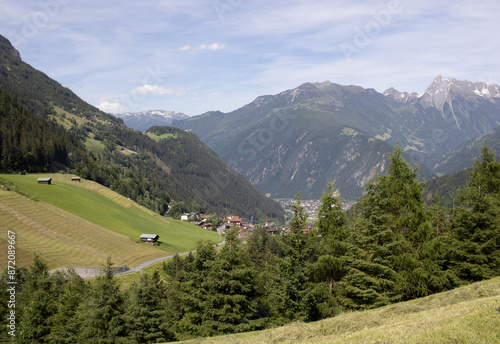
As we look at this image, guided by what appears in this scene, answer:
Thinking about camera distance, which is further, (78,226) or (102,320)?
(78,226)

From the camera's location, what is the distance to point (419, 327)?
13.6 m

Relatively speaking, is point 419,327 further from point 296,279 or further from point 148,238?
point 148,238

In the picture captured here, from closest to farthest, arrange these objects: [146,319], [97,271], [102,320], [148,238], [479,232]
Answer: [102,320], [146,319], [479,232], [97,271], [148,238]

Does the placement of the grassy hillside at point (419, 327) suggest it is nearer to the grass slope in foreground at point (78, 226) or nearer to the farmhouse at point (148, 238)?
the grass slope in foreground at point (78, 226)

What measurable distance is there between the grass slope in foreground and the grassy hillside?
56.0 m

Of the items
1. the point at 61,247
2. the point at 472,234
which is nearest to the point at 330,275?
the point at 472,234

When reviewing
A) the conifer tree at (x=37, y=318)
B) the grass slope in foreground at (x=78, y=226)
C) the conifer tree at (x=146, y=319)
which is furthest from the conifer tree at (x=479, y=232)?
the grass slope in foreground at (x=78, y=226)

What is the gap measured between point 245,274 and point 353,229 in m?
11.3

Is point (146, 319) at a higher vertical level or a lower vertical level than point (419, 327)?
lower

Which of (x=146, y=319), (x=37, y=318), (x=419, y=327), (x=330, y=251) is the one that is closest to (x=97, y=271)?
(x=37, y=318)

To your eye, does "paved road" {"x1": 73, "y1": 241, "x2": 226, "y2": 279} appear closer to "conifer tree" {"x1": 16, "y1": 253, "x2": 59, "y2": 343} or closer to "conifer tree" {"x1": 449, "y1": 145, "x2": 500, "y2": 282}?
"conifer tree" {"x1": 16, "y1": 253, "x2": 59, "y2": 343}

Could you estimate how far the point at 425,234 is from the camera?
26.9 m

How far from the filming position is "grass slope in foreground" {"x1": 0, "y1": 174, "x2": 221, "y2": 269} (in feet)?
217

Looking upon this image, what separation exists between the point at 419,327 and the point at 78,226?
8576 centimetres
